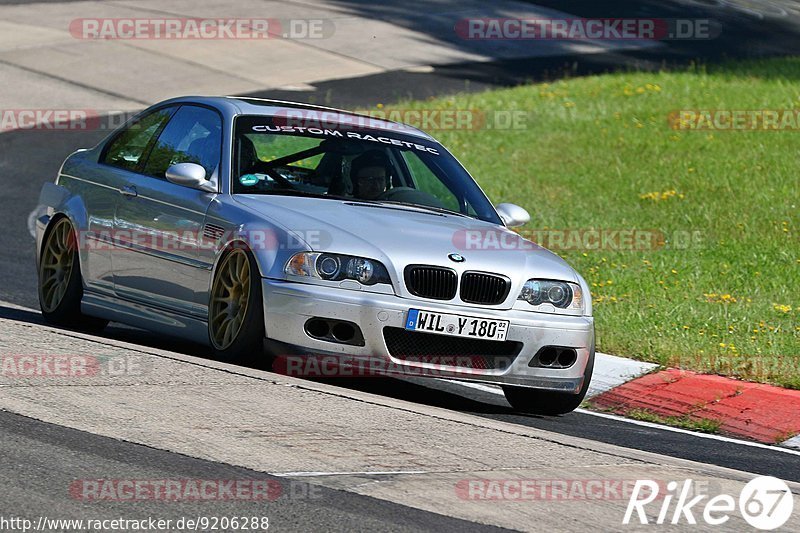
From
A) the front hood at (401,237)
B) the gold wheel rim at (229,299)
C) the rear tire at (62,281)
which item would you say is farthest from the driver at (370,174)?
the rear tire at (62,281)

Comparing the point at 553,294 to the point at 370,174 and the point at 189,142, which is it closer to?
the point at 370,174

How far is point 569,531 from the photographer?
5.17 metres

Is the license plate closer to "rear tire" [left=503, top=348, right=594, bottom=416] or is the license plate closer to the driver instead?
"rear tire" [left=503, top=348, right=594, bottom=416]

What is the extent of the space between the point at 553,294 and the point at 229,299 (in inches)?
69.3

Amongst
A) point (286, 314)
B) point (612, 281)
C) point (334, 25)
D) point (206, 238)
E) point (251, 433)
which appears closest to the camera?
point (251, 433)

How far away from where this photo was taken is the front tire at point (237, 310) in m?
7.61

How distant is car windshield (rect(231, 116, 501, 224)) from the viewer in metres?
8.52

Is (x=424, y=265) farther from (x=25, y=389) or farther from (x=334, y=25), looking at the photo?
(x=334, y=25)

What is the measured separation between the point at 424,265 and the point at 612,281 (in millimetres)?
5327

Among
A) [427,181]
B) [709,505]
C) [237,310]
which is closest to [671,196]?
[427,181]

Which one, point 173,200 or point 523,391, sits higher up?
point 173,200

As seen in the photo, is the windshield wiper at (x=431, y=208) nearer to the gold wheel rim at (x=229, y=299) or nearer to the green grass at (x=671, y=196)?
the gold wheel rim at (x=229, y=299)

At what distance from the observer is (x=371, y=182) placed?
873cm

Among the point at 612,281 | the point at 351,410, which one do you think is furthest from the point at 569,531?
the point at 612,281
